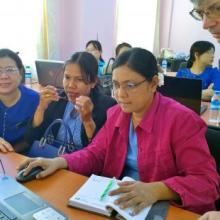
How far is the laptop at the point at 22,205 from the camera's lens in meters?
0.92

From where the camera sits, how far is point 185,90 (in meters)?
2.09

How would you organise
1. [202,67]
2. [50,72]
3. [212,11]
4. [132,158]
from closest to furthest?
[212,11] < [132,158] < [50,72] < [202,67]

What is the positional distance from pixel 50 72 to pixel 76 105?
127 cm

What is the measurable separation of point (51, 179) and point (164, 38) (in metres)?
5.75

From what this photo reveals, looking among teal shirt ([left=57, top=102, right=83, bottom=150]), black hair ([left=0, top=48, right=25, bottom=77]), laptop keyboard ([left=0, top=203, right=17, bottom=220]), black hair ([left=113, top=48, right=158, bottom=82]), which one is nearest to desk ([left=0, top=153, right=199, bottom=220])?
laptop keyboard ([left=0, top=203, right=17, bottom=220])

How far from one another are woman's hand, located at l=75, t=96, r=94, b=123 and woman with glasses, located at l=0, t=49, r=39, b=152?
0.41 metres

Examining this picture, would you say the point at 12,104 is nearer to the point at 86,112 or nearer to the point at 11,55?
the point at 11,55

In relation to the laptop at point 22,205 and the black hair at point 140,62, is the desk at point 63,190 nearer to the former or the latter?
the laptop at point 22,205

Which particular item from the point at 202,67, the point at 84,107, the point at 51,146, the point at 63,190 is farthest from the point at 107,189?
the point at 202,67

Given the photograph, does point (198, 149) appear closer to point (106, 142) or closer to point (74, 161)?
point (106, 142)

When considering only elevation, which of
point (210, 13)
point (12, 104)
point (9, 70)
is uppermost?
point (210, 13)

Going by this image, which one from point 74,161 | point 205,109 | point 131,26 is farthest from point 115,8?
point 74,161

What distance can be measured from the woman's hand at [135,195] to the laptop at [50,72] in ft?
6.01

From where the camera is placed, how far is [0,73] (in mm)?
1847
